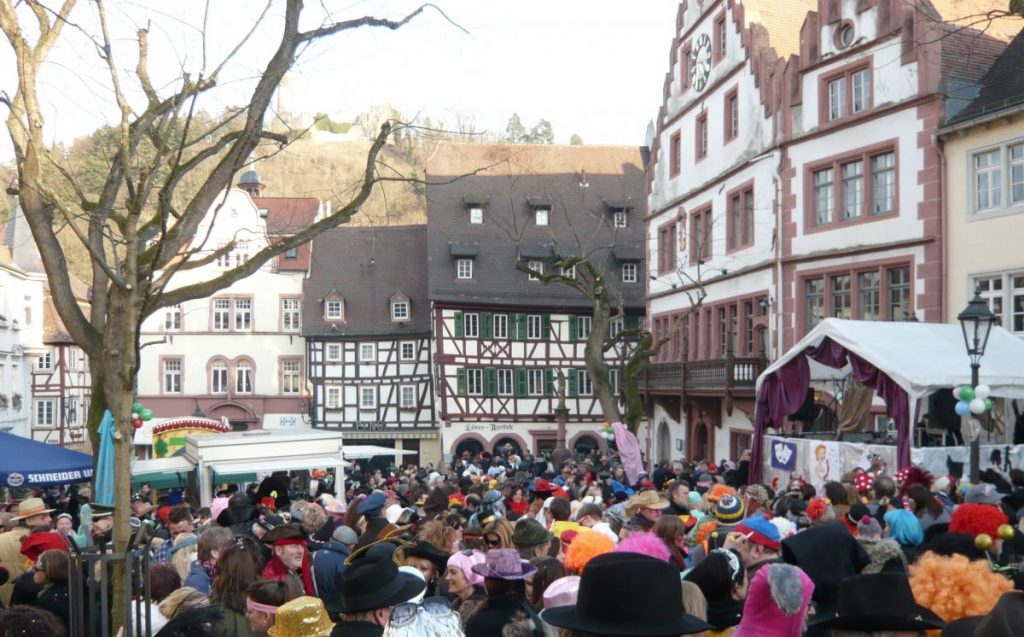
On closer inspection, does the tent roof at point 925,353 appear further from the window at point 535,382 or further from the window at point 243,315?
the window at point 243,315

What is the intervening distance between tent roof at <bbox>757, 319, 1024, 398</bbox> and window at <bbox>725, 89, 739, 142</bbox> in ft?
43.2

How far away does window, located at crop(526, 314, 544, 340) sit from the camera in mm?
46375

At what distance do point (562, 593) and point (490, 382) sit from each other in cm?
3974

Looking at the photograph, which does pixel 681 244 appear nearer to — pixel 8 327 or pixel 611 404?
pixel 611 404

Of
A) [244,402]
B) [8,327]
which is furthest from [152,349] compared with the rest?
[8,327]

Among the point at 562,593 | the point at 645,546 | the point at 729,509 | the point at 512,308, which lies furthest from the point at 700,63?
the point at 562,593

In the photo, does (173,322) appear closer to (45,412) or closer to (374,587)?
(45,412)

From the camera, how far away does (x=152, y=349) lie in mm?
48188

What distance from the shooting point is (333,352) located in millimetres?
47875

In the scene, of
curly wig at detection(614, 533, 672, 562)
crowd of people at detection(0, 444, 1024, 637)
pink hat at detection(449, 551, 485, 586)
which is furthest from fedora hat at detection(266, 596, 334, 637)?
curly wig at detection(614, 533, 672, 562)

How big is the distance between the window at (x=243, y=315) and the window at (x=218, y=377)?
5.33ft

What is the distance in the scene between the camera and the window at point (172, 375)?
48719mm

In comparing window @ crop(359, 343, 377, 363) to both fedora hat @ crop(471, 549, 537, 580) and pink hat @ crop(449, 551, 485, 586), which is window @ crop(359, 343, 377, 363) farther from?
fedora hat @ crop(471, 549, 537, 580)

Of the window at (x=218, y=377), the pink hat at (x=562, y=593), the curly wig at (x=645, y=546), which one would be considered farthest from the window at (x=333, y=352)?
the pink hat at (x=562, y=593)
